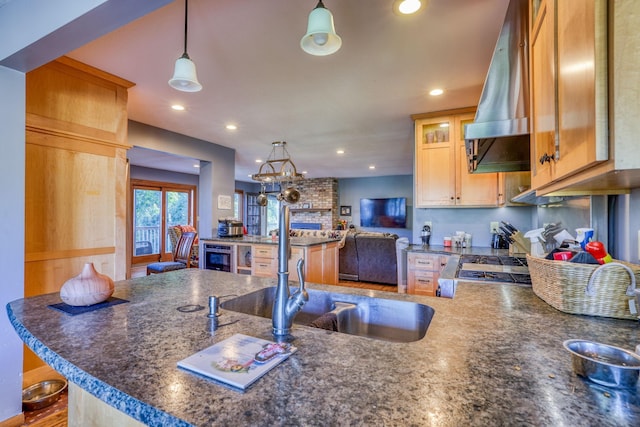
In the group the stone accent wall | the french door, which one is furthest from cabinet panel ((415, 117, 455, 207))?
the french door

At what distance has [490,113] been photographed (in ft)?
5.54

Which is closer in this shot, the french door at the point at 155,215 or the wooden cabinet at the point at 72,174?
the wooden cabinet at the point at 72,174

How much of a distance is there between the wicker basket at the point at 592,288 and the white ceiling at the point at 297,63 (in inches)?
58.1

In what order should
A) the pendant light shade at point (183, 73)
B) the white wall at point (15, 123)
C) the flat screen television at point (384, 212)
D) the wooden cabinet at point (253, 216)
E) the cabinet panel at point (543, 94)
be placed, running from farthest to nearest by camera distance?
the wooden cabinet at point (253, 216), the flat screen television at point (384, 212), the pendant light shade at point (183, 73), the white wall at point (15, 123), the cabinet panel at point (543, 94)

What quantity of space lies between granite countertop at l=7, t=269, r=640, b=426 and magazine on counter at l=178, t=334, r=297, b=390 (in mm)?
19

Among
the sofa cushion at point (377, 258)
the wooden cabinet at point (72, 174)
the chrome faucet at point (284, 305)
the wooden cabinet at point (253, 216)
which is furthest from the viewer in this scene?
the wooden cabinet at point (253, 216)

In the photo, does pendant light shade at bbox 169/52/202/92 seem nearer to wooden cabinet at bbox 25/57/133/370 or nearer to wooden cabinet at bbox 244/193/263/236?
wooden cabinet at bbox 25/57/133/370

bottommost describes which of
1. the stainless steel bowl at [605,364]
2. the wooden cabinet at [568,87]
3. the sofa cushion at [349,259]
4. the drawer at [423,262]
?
the sofa cushion at [349,259]

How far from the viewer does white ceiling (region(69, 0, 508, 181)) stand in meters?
1.69

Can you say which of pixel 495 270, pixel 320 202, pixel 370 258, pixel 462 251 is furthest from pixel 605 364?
pixel 320 202

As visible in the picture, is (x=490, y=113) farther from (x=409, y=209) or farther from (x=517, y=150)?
(x=409, y=209)

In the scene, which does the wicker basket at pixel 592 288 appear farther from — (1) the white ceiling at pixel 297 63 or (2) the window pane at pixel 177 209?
(2) the window pane at pixel 177 209

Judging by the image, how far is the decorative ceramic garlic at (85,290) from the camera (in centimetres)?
109

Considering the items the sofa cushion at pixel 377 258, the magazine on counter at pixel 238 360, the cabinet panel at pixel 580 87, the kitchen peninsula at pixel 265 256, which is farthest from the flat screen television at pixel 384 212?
the magazine on counter at pixel 238 360
